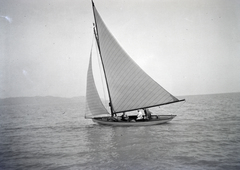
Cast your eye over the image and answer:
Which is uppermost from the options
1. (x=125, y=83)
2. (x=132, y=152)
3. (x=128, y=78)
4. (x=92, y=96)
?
(x=128, y=78)

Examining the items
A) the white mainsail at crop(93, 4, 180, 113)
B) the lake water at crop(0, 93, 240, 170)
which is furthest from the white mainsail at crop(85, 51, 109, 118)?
the lake water at crop(0, 93, 240, 170)

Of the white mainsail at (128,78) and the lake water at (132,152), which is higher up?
the white mainsail at (128,78)

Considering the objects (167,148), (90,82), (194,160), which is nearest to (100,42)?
(90,82)

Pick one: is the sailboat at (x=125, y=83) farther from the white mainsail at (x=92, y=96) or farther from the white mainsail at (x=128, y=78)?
the white mainsail at (x=92, y=96)

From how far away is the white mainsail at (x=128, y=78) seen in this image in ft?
56.4

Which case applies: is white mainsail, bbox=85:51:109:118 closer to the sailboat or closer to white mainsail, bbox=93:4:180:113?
the sailboat

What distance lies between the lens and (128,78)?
17.4m

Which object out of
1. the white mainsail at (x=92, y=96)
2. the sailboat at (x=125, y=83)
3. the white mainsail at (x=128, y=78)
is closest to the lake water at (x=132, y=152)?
the sailboat at (x=125, y=83)

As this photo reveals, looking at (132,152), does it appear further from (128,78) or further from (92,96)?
(92,96)

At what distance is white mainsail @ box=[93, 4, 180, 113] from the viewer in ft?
56.4

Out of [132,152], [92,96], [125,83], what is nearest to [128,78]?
[125,83]

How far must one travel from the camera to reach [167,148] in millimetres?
12117

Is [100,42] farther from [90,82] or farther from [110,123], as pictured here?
[110,123]

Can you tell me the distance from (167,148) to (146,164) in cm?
274
